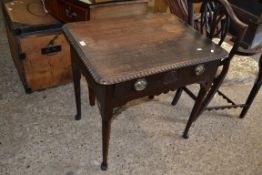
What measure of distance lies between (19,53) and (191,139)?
1207 millimetres

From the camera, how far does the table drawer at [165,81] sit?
40.6 inches

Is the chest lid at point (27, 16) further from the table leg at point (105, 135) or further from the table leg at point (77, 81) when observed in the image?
the table leg at point (105, 135)

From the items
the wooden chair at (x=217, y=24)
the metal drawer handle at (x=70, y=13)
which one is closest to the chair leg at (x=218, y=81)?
the wooden chair at (x=217, y=24)

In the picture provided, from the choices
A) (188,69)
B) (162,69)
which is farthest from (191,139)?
(162,69)

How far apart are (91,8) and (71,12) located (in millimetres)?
142

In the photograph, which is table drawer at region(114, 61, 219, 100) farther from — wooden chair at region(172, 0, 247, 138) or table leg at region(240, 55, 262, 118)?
table leg at region(240, 55, 262, 118)

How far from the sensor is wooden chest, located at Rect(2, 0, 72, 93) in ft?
5.08

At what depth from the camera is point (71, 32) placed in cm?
117

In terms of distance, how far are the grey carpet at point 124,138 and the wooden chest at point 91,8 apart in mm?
551

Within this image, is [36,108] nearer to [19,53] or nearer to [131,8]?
[19,53]

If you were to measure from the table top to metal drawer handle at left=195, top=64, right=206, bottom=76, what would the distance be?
0.17 feet

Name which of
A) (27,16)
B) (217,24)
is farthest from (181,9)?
(27,16)

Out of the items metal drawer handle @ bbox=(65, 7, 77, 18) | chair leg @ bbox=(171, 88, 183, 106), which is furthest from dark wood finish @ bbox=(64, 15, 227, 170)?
chair leg @ bbox=(171, 88, 183, 106)

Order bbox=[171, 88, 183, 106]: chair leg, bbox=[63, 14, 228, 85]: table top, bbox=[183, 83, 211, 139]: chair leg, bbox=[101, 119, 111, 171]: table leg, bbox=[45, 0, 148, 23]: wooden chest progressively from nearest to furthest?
bbox=[63, 14, 228, 85]: table top → bbox=[101, 119, 111, 171]: table leg → bbox=[183, 83, 211, 139]: chair leg → bbox=[45, 0, 148, 23]: wooden chest → bbox=[171, 88, 183, 106]: chair leg
